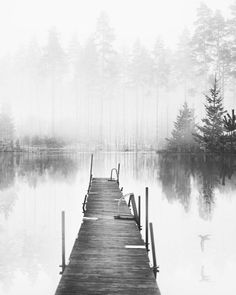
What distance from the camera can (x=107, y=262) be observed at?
909 centimetres

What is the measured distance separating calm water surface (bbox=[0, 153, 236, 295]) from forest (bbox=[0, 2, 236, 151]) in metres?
22.1

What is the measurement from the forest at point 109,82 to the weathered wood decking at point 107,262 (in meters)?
32.8

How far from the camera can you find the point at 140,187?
24.4 m

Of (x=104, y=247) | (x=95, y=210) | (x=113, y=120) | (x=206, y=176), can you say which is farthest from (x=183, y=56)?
(x=104, y=247)

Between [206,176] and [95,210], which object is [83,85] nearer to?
[206,176]

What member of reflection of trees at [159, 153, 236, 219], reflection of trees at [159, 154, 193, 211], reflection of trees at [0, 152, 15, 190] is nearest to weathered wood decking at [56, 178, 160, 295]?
reflection of trees at [159, 153, 236, 219]

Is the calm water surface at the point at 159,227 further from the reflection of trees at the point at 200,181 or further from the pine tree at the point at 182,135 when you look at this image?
the pine tree at the point at 182,135

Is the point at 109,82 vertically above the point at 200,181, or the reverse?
the point at 109,82

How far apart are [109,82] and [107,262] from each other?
6764 centimetres

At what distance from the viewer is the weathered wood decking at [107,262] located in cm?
751

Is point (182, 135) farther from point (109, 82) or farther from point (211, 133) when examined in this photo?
point (109, 82)

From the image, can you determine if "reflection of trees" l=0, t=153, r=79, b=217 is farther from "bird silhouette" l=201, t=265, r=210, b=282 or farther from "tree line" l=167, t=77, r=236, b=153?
"tree line" l=167, t=77, r=236, b=153

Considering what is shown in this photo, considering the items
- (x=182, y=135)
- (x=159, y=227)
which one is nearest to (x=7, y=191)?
(x=159, y=227)

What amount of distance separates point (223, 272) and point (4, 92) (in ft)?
279
